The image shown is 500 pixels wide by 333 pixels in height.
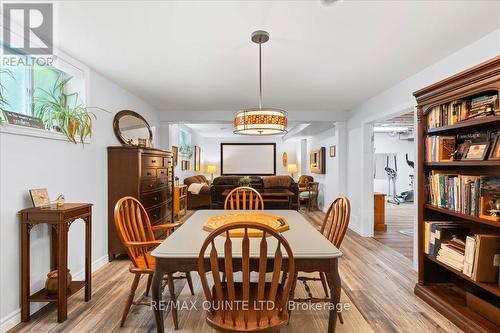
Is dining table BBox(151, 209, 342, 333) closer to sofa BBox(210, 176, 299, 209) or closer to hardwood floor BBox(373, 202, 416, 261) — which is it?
hardwood floor BBox(373, 202, 416, 261)

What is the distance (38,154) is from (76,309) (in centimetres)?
138

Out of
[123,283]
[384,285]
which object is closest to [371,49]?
[384,285]

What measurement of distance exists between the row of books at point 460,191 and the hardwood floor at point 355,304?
3.02ft

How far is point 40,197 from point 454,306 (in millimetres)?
3505

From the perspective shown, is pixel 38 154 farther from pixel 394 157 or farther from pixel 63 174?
pixel 394 157

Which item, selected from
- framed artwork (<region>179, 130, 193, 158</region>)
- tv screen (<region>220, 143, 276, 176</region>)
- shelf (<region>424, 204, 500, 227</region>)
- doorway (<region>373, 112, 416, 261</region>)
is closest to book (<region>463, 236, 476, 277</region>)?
shelf (<region>424, 204, 500, 227</region>)

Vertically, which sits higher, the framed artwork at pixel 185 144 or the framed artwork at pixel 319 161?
the framed artwork at pixel 185 144

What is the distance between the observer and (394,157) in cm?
967

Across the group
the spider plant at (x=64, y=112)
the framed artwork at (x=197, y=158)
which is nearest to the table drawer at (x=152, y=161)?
the spider plant at (x=64, y=112)

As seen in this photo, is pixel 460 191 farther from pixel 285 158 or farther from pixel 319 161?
pixel 285 158

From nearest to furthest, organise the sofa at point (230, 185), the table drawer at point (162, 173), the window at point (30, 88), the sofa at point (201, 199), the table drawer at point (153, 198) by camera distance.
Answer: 1. the window at point (30, 88)
2. the table drawer at point (153, 198)
3. the table drawer at point (162, 173)
4. the sofa at point (230, 185)
5. the sofa at point (201, 199)

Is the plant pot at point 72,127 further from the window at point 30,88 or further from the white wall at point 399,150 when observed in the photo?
the white wall at point 399,150

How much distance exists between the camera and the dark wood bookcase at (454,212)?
6.17ft

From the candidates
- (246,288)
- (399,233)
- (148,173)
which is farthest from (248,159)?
(246,288)
